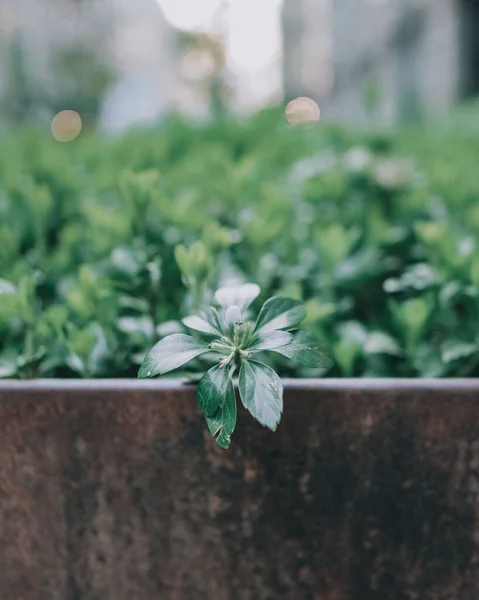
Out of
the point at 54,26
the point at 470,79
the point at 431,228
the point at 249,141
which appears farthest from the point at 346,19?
the point at 431,228

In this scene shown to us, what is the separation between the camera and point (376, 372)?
3.65ft

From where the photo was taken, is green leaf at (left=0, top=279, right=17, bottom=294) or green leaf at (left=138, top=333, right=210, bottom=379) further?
green leaf at (left=0, top=279, right=17, bottom=294)

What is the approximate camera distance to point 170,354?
837mm

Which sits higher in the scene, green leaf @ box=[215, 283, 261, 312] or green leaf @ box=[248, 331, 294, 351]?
green leaf @ box=[215, 283, 261, 312]

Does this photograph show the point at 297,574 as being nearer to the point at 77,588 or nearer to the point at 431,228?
the point at 77,588

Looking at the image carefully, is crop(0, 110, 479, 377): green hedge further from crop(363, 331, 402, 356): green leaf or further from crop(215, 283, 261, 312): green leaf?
crop(215, 283, 261, 312): green leaf

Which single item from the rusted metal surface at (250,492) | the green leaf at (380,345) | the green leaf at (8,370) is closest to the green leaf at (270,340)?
the rusted metal surface at (250,492)

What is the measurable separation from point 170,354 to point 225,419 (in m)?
0.12

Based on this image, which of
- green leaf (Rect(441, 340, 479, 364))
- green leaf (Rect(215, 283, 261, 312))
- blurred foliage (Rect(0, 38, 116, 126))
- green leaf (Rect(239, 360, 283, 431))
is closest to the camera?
green leaf (Rect(239, 360, 283, 431))

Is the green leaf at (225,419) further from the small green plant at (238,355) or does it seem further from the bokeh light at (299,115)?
the bokeh light at (299,115)

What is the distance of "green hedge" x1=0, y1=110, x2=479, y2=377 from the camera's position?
1.10m

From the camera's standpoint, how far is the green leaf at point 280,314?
2.85 feet

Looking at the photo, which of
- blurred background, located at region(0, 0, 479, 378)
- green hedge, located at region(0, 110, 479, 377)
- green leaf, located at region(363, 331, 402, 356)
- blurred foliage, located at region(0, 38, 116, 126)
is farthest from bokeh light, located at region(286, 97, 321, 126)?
blurred foliage, located at region(0, 38, 116, 126)

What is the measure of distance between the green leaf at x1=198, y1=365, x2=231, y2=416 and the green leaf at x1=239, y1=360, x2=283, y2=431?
3 cm
